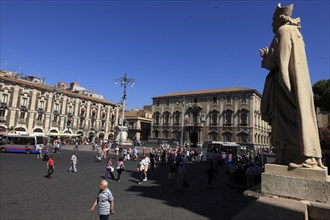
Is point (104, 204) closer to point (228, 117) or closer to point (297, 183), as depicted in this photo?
point (297, 183)

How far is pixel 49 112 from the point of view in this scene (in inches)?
1973

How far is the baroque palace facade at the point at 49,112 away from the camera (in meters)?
44.4

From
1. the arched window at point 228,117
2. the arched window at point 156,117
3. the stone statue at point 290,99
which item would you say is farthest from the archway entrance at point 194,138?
the stone statue at point 290,99

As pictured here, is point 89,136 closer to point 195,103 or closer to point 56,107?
point 56,107

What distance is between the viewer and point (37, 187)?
10.3 meters

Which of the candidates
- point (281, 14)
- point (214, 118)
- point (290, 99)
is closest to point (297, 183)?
point (290, 99)

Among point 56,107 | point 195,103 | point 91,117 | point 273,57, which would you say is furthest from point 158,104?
point 273,57

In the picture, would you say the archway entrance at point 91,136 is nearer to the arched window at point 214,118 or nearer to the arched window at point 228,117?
the arched window at point 214,118

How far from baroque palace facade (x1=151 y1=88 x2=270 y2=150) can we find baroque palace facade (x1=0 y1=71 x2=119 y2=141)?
14648 millimetres

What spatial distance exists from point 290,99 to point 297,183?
100 centimetres

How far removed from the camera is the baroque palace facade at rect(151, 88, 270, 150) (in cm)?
5231

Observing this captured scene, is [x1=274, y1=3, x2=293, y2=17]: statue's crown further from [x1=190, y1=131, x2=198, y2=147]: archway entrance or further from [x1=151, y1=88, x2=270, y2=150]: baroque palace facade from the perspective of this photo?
[x1=190, y1=131, x2=198, y2=147]: archway entrance

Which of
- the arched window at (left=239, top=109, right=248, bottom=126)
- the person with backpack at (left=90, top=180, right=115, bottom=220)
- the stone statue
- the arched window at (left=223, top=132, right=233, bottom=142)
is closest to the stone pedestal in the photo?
the stone statue

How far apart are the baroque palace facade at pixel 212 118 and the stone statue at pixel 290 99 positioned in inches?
1769
